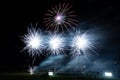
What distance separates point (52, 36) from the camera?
41.4 meters

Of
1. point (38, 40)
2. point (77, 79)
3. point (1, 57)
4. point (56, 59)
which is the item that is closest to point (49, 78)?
point (77, 79)

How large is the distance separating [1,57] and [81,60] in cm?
2580

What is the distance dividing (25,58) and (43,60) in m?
5.55

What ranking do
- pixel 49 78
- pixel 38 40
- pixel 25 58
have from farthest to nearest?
pixel 25 58, pixel 38 40, pixel 49 78

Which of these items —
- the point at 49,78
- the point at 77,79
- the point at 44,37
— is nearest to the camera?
the point at 49,78

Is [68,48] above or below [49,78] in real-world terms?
above

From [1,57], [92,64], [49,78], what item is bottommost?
[49,78]

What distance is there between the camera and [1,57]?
2438 inches

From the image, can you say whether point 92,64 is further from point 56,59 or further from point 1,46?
point 1,46

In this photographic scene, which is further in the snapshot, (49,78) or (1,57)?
(1,57)

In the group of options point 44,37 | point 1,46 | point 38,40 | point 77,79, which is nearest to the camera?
point 77,79

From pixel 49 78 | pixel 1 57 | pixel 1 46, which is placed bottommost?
pixel 49 78

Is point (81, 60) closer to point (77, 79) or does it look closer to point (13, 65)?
point (13, 65)

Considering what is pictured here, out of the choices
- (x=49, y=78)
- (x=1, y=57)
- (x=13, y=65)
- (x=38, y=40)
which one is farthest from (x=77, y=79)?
(x=1, y=57)
